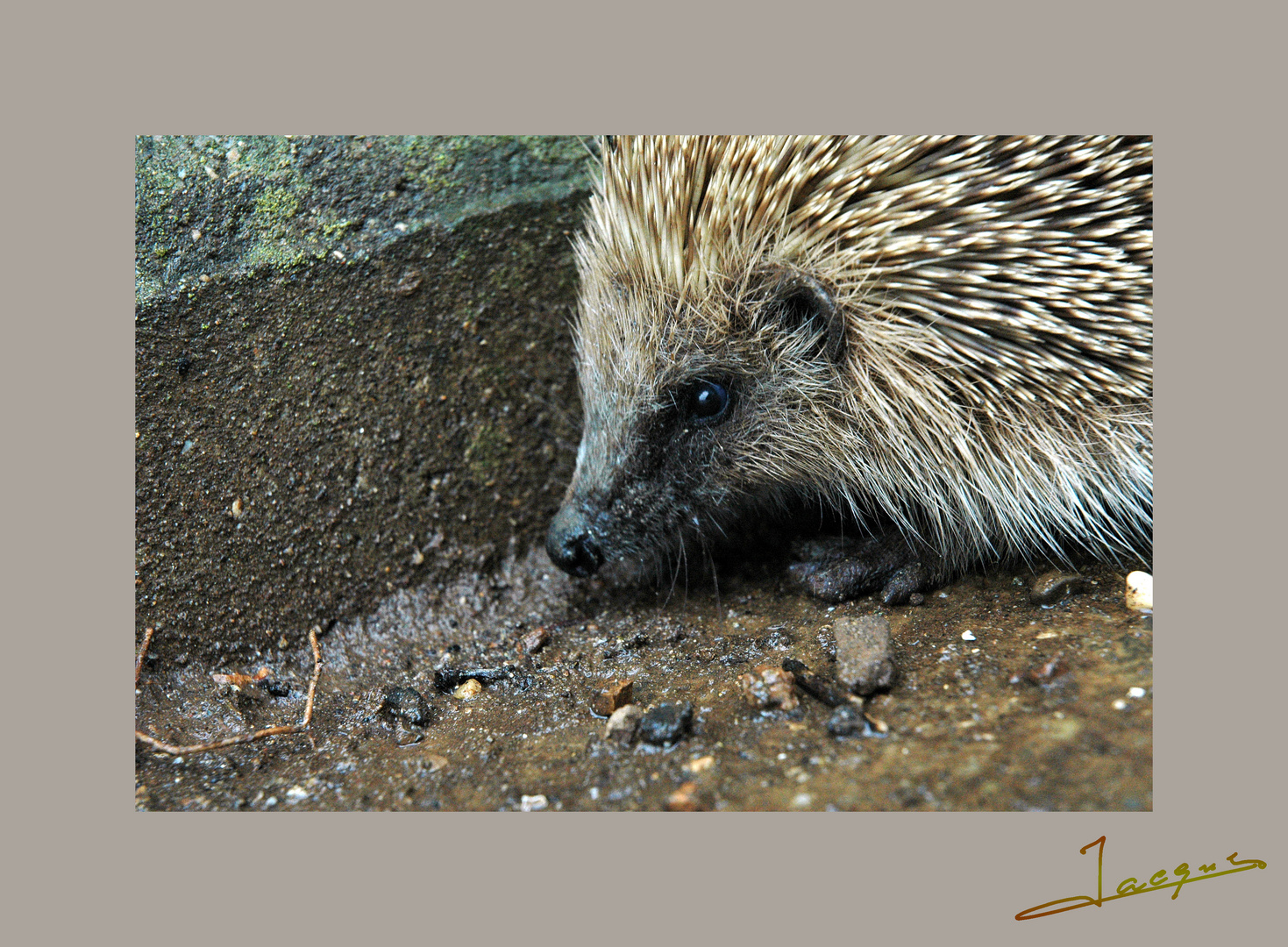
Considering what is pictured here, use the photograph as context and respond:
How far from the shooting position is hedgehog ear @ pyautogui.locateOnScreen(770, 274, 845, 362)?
283 centimetres

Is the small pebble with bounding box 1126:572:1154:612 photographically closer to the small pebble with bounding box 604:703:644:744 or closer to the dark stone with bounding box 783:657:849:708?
the dark stone with bounding box 783:657:849:708

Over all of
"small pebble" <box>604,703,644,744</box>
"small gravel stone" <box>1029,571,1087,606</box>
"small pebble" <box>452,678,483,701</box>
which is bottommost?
"small pebble" <box>452,678,483,701</box>

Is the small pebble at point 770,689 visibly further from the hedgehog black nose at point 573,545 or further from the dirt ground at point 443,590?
the hedgehog black nose at point 573,545

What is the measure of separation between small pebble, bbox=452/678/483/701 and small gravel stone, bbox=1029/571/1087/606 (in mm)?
1781

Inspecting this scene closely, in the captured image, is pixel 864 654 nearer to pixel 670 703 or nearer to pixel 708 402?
pixel 670 703

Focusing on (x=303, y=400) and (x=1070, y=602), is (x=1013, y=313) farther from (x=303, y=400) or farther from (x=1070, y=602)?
(x=303, y=400)

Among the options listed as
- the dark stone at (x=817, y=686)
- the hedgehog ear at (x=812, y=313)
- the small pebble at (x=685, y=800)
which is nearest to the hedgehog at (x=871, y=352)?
the hedgehog ear at (x=812, y=313)

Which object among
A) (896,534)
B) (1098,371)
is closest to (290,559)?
(896,534)

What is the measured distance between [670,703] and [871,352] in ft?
4.33

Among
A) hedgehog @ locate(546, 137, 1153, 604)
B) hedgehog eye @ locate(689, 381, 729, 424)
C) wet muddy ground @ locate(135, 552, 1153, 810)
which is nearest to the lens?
wet muddy ground @ locate(135, 552, 1153, 810)

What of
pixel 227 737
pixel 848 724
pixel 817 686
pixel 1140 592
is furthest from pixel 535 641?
pixel 1140 592

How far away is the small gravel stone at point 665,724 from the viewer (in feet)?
7.38

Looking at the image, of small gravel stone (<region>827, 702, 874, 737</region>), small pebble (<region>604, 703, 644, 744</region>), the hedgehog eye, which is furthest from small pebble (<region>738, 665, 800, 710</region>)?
the hedgehog eye

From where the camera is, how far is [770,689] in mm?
2346
